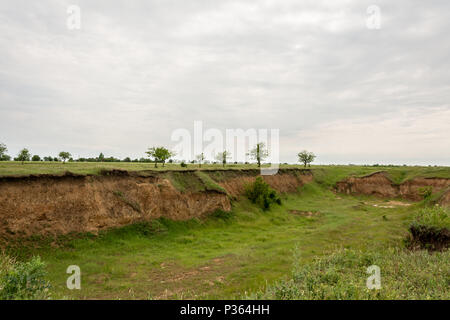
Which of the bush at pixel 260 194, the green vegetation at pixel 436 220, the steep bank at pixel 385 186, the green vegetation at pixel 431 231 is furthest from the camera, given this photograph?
the steep bank at pixel 385 186

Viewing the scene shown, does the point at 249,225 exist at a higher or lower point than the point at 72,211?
lower

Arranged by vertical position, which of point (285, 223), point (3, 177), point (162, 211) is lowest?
point (285, 223)

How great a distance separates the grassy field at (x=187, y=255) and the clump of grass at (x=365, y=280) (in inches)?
79.9

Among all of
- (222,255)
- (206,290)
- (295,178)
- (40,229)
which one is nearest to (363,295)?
(206,290)

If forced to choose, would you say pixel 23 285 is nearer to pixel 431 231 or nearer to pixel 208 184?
pixel 431 231

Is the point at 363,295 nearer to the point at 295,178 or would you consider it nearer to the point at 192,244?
the point at 192,244

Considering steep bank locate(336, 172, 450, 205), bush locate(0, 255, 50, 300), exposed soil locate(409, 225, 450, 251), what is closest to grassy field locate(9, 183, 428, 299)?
exposed soil locate(409, 225, 450, 251)

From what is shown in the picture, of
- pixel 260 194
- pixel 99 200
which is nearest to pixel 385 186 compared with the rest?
pixel 260 194

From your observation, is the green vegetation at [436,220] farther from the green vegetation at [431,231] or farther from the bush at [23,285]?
the bush at [23,285]

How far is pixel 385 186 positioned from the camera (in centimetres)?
5719

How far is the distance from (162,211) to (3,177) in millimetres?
13784

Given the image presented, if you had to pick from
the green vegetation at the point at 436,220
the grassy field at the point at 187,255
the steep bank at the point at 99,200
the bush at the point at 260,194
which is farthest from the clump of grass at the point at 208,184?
the green vegetation at the point at 436,220

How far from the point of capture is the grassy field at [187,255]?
535 inches

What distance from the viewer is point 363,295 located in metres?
7.47
